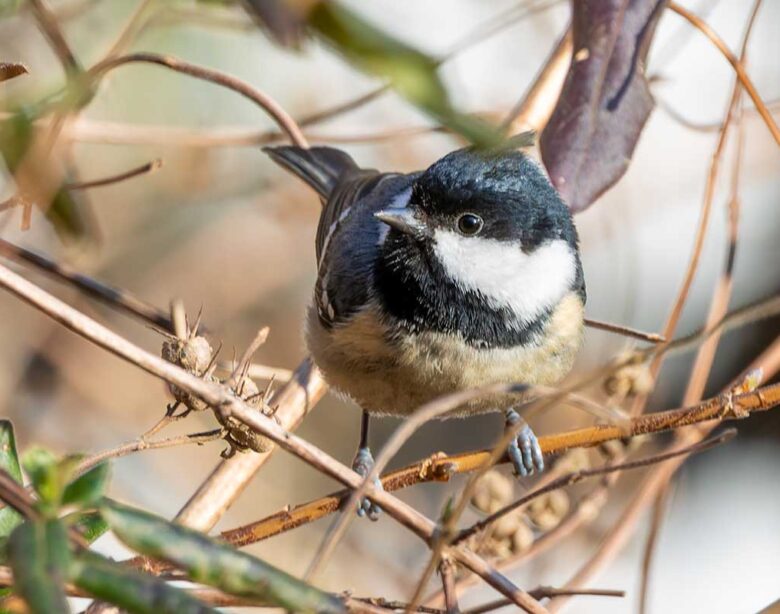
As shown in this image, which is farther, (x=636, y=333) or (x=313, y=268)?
(x=313, y=268)

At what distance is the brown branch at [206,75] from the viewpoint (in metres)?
1.59

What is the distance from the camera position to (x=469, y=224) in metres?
2.08

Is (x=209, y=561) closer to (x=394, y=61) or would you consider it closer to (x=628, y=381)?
(x=394, y=61)

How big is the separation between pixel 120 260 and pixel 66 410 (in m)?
0.59

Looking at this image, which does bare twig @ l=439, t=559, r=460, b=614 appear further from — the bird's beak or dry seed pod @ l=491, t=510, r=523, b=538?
the bird's beak

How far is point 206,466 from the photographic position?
12.3ft

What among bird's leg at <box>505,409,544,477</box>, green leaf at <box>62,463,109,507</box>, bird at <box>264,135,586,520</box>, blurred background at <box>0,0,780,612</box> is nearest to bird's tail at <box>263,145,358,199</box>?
bird at <box>264,135,586,520</box>

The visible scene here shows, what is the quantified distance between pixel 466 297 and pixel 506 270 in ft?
0.33

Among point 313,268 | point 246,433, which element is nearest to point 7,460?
point 246,433

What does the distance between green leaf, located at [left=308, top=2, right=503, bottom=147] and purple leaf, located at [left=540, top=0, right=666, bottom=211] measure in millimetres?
1075

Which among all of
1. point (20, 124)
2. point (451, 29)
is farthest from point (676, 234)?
point (20, 124)

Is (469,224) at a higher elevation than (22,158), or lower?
higher

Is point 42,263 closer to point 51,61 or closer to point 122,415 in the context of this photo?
point 51,61

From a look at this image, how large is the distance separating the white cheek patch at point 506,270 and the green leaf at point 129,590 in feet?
4.33
